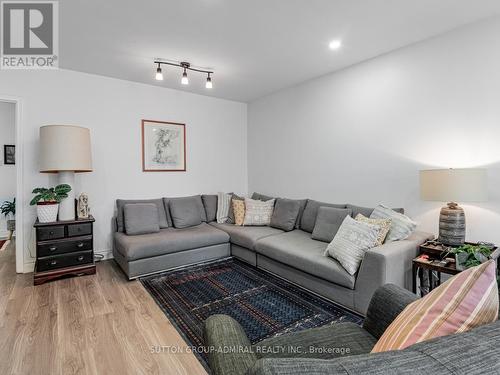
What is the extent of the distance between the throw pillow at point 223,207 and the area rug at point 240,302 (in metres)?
1.03

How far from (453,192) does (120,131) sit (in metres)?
3.97

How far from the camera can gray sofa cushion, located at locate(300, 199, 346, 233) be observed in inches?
137

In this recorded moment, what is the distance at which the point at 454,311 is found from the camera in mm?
740

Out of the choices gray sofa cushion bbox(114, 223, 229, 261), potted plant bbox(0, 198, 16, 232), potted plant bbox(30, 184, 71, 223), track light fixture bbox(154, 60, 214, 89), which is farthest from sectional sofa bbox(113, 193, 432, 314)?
potted plant bbox(0, 198, 16, 232)

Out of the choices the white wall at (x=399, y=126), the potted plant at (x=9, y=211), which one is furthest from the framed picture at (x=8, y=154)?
the white wall at (x=399, y=126)

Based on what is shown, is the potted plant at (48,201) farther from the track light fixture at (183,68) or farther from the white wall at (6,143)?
the white wall at (6,143)

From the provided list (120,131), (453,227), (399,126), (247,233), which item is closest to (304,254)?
(247,233)

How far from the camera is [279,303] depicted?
249 cm

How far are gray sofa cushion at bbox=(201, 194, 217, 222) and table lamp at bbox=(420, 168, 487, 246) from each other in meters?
2.92

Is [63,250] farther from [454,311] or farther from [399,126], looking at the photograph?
[399,126]

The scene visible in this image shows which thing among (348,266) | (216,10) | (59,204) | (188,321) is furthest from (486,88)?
(59,204)

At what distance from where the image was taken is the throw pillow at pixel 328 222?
304 centimetres

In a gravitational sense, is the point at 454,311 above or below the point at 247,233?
above

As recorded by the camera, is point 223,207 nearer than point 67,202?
No
